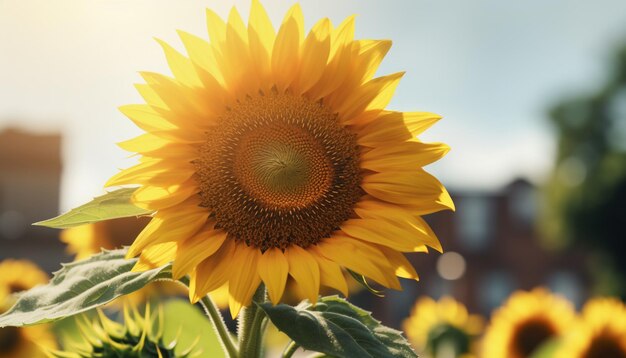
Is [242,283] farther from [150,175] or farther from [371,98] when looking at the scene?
[371,98]

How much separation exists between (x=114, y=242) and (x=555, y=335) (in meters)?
2.41

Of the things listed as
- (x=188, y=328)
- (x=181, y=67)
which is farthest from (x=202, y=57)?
(x=188, y=328)

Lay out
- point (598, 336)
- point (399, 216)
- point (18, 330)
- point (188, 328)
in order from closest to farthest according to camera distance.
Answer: point (399, 216) → point (188, 328) → point (598, 336) → point (18, 330)

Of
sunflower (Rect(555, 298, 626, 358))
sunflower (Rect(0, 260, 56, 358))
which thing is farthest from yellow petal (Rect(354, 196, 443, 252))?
sunflower (Rect(555, 298, 626, 358))

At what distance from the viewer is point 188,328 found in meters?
1.56

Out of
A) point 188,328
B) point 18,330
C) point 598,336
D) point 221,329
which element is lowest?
point 18,330

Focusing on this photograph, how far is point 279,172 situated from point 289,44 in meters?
0.22

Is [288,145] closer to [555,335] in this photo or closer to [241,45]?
[241,45]

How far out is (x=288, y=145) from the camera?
1.31 m

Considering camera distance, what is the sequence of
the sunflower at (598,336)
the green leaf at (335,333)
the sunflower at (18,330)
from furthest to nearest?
1. the sunflower at (598,336)
2. the sunflower at (18,330)
3. the green leaf at (335,333)

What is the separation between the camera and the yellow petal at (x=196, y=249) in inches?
43.3

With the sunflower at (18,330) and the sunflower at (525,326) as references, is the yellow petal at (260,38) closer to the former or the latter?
the sunflower at (18,330)

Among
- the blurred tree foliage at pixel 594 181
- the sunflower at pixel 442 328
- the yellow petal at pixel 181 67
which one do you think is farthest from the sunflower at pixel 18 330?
the blurred tree foliage at pixel 594 181

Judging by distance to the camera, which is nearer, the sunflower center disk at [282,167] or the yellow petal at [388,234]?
the yellow petal at [388,234]
